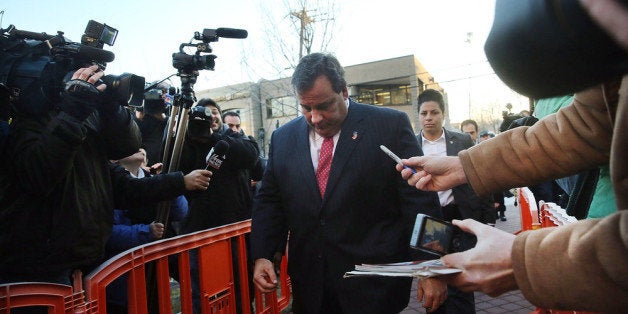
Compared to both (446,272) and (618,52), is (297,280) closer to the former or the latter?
(446,272)

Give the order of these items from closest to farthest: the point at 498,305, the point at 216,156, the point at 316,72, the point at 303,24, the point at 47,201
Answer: the point at 47,201, the point at 316,72, the point at 216,156, the point at 498,305, the point at 303,24

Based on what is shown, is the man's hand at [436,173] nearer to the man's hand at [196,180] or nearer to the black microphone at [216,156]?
the man's hand at [196,180]

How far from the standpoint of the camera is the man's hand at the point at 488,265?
3.76ft

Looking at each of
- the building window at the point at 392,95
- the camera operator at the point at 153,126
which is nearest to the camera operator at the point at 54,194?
the camera operator at the point at 153,126

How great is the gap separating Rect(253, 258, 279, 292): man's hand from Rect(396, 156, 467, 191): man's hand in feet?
3.52

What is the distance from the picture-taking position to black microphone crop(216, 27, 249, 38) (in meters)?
3.64

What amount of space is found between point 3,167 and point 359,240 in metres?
1.90

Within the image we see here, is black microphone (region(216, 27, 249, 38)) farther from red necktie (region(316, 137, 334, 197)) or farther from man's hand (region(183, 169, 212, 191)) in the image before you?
red necktie (region(316, 137, 334, 197))

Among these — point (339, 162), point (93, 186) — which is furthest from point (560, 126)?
point (93, 186)

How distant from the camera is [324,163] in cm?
263

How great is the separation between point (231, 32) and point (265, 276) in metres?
2.10

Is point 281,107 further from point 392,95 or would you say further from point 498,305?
point 498,305

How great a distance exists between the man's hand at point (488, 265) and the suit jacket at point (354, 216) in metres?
1.19

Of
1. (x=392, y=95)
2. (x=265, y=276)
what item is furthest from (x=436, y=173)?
(x=392, y=95)
